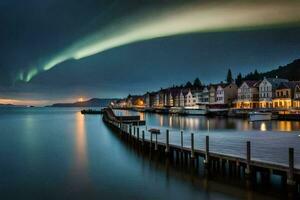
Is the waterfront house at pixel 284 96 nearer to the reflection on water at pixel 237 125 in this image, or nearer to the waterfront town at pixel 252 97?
the waterfront town at pixel 252 97

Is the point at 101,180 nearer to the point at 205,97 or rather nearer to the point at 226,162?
the point at 226,162

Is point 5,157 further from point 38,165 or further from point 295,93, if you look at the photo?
point 295,93

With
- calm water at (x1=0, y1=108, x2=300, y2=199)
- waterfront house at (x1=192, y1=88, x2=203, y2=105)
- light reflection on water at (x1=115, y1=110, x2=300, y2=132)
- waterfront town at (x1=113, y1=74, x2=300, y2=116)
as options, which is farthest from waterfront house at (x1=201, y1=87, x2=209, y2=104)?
calm water at (x1=0, y1=108, x2=300, y2=199)

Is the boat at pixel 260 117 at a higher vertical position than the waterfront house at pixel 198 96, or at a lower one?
lower

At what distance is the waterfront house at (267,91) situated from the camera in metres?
115

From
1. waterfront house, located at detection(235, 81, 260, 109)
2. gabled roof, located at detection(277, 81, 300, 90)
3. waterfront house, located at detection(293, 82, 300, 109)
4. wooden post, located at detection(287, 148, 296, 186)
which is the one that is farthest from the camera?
waterfront house, located at detection(235, 81, 260, 109)

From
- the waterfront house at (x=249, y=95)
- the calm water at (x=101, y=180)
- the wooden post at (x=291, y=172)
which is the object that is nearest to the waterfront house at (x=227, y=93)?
the waterfront house at (x=249, y=95)

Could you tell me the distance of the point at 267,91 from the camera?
11694 cm

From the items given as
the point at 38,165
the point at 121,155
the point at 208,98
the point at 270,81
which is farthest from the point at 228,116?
the point at 38,165

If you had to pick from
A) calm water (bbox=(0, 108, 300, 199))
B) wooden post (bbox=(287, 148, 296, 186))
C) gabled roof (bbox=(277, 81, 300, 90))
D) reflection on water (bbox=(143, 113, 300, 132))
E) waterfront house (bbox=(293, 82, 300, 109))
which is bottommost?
calm water (bbox=(0, 108, 300, 199))

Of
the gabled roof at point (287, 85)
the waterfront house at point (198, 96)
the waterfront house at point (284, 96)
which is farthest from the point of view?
the waterfront house at point (198, 96)

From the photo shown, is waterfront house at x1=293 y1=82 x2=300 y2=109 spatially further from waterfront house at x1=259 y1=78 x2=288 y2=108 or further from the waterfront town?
waterfront house at x1=259 y1=78 x2=288 y2=108

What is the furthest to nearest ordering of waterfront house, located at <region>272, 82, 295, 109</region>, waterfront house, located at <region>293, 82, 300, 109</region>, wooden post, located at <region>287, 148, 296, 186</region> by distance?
waterfront house, located at <region>272, 82, 295, 109</region> < waterfront house, located at <region>293, 82, 300, 109</region> < wooden post, located at <region>287, 148, 296, 186</region>

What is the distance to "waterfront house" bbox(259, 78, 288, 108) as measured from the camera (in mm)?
114875
